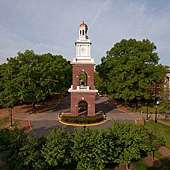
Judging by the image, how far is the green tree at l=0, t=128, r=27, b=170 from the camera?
9367mm

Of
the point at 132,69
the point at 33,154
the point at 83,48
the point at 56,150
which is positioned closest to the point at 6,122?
the point at 83,48

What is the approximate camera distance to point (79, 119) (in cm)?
2086

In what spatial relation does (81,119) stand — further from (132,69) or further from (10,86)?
(132,69)

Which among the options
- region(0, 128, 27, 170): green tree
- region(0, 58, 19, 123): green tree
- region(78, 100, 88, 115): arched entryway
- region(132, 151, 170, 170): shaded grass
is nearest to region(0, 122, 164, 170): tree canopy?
region(0, 128, 27, 170): green tree

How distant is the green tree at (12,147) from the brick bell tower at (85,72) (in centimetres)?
1200

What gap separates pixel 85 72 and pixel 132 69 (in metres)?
9.05

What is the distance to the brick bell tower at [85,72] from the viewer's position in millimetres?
22156

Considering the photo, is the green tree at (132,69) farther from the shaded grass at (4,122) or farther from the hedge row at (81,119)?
the shaded grass at (4,122)

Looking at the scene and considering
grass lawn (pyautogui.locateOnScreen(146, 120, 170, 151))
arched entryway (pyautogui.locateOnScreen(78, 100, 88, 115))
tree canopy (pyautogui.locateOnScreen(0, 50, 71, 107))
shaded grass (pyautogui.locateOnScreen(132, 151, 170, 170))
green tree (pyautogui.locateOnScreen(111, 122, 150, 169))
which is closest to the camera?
green tree (pyautogui.locateOnScreen(111, 122, 150, 169))

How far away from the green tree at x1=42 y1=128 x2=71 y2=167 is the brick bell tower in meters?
11.9

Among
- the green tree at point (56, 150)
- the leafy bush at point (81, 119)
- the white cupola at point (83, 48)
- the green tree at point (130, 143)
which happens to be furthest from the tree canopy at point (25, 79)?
the green tree at point (130, 143)

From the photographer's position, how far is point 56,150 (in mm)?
9414

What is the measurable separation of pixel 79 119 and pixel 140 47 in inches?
656

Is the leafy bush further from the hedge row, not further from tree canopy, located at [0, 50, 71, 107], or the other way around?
tree canopy, located at [0, 50, 71, 107]
